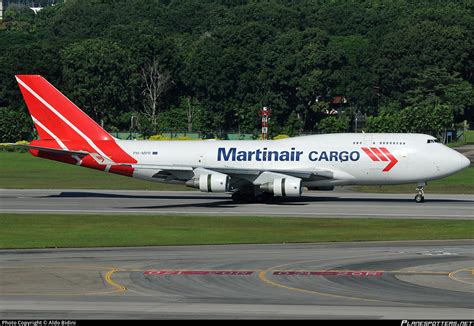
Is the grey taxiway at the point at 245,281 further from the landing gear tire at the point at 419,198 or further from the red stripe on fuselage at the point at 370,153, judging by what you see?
the landing gear tire at the point at 419,198

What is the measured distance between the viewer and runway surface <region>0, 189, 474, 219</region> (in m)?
71.2

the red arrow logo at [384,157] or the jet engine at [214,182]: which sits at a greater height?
the red arrow logo at [384,157]

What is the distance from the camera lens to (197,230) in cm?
6112

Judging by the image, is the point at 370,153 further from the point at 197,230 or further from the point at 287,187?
the point at 197,230

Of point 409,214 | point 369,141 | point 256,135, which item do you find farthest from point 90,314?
point 256,135

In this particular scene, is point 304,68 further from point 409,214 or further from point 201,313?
point 201,313

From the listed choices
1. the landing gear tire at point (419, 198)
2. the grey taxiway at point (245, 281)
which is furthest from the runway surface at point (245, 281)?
the landing gear tire at point (419, 198)

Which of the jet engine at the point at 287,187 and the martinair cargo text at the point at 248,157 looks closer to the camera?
the jet engine at the point at 287,187

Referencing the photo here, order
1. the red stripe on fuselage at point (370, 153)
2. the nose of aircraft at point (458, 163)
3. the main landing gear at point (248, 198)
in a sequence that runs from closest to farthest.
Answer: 1. the nose of aircraft at point (458, 163)
2. the red stripe on fuselage at point (370, 153)
3. the main landing gear at point (248, 198)

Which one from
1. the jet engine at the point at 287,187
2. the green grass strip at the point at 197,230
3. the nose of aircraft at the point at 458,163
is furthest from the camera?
the nose of aircraft at the point at 458,163

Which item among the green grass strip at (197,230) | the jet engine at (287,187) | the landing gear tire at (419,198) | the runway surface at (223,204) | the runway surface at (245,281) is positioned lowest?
the runway surface at (245,281)

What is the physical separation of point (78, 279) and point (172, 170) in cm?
3452

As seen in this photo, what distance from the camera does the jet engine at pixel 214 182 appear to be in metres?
75.4

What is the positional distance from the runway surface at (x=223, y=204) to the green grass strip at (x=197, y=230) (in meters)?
3.57
